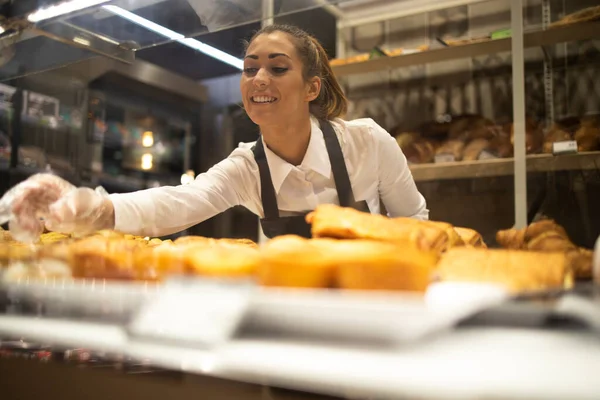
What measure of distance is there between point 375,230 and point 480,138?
681mm

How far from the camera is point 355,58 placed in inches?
48.6

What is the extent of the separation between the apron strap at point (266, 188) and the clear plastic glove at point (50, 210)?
14.0 inches

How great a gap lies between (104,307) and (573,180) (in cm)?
99

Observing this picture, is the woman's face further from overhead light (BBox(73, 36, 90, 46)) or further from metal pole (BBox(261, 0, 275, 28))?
overhead light (BBox(73, 36, 90, 46))

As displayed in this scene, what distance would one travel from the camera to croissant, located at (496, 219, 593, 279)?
69 cm

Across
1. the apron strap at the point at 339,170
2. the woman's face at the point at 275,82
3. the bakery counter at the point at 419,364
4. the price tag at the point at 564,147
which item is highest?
the woman's face at the point at 275,82

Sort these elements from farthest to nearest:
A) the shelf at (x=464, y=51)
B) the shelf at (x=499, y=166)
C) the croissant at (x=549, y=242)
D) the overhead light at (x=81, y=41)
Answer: the overhead light at (x=81, y=41) → the shelf at (x=464, y=51) → the shelf at (x=499, y=166) → the croissant at (x=549, y=242)

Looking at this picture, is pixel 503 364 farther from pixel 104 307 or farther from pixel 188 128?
pixel 188 128

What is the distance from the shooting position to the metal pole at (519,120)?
3.65ft

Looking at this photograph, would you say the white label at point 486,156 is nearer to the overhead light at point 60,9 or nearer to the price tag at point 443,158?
the price tag at point 443,158

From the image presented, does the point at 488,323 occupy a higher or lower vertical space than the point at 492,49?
lower

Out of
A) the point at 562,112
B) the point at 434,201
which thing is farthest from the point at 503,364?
the point at 562,112

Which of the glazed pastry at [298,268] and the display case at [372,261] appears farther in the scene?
the glazed pastry at [298,268]

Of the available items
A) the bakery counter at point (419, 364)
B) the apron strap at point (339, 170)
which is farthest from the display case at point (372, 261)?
the apron strap at point (339, 170)
